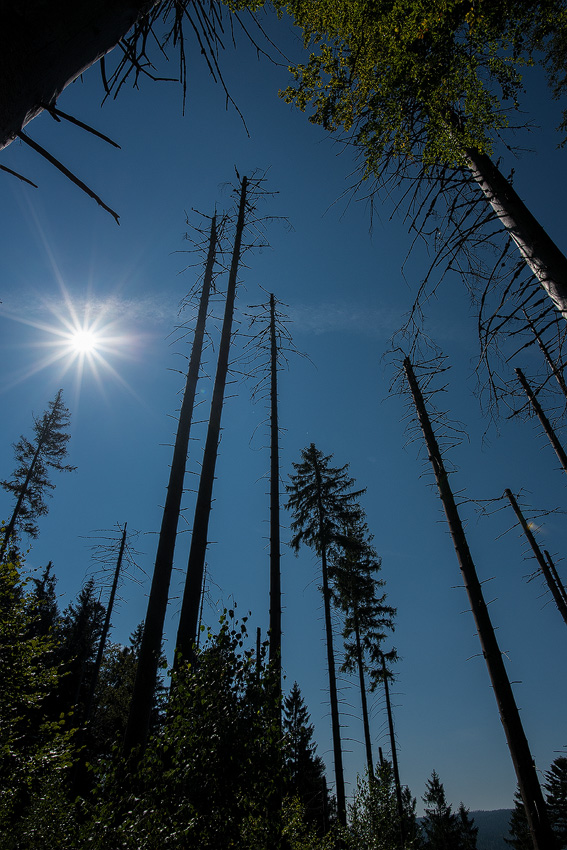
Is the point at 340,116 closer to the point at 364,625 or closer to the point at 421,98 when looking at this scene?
the point at 421,98

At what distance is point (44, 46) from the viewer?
97cm

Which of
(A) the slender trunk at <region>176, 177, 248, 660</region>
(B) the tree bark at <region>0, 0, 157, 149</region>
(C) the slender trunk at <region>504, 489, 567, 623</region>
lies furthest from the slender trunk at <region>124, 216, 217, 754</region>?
(C) the slender trunk at <region>504, 489, 567, 623</region>

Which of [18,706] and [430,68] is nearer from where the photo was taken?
[430,68]

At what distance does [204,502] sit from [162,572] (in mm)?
1348

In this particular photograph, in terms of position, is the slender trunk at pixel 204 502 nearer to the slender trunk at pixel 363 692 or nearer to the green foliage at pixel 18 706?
the green foliage at pixel 18 706

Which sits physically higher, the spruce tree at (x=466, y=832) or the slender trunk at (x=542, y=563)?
the slender trunk at (x=542, y=563)

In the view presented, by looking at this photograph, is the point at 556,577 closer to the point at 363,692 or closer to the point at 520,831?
the point at 363,692

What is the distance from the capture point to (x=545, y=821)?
17.6 ft

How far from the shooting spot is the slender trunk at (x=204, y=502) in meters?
6.34

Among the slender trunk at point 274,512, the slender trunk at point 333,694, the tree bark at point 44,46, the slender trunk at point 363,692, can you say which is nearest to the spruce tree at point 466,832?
the slender trunk at point 363,692

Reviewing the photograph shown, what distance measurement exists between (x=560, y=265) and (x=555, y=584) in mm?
14558

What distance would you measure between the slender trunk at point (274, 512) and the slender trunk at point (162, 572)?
2492 mm

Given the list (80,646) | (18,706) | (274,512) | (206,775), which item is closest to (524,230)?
(206,775)

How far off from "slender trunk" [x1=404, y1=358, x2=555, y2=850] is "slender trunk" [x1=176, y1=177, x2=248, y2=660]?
14.8 ft
